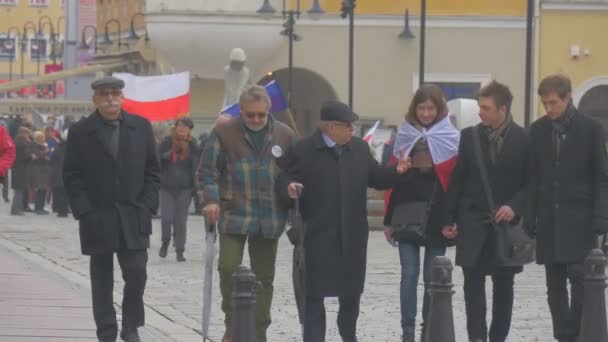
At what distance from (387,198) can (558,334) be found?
6.01 feet

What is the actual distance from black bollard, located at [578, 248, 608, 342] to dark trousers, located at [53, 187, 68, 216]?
2558 cm

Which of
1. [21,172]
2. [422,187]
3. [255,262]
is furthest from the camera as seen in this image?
[21,172]

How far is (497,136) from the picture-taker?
11.6 meters

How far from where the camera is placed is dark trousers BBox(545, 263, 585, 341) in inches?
444

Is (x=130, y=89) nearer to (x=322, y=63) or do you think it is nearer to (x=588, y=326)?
(x=322, y=63)

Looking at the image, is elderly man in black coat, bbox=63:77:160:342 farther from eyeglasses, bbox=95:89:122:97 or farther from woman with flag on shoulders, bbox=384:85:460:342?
woman with flag on shoulders, bbox=384:85:460:342

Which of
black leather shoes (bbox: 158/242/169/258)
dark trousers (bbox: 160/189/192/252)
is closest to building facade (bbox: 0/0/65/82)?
dark trousers (bbox: 160/189/192/252)

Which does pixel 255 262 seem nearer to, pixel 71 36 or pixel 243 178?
pixel 243 178

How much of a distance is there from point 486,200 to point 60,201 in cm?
2484

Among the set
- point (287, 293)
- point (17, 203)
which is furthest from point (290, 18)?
point (287, 293)

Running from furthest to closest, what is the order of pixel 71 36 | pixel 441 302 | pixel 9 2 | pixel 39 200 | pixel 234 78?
pixel 9 2, pixel 71 36, pixel 39 200, pixel 234 78, pixel 441 302

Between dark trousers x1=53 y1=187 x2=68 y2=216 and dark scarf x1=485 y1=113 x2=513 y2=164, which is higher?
dark scarf x1=485 y1=113 x2=513 y2=164

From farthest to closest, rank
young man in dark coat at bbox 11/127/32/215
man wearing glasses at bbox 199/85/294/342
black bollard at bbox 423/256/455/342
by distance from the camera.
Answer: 1. young man in dark coat at bbox 11/127/32/215
2. man wearing glasses at bbox 199/85/294/342
3. black bollard at bbox 423/256/455/342

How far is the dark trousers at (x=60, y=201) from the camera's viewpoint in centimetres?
3522
